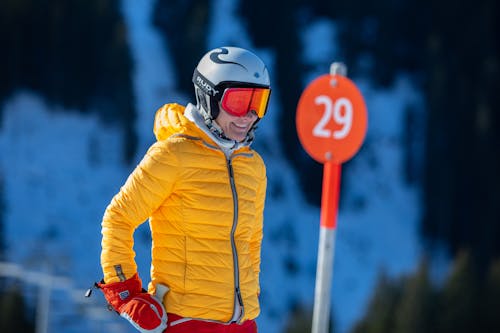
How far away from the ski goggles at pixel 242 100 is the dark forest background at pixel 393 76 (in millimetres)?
19820

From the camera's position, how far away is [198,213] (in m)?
2.81

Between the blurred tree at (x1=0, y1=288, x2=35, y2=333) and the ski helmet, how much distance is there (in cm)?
1372

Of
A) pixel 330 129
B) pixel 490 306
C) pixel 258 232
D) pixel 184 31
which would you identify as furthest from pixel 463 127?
pixel 258 232

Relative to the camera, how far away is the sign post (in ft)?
15.6

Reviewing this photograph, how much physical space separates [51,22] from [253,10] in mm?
9358

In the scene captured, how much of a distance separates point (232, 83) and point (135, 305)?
0.73 meters

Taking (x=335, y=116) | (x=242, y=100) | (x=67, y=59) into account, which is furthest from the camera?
(x=67, y=59)

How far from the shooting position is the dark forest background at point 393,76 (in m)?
23.9

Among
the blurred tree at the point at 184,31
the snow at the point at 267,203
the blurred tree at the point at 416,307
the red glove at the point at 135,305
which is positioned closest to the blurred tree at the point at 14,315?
the snow at the point at 267,203

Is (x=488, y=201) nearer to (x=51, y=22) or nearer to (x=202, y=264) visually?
(x=51, y=22)

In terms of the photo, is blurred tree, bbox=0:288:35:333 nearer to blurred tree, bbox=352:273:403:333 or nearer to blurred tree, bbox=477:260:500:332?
blurred tree, bbox=352:273:403:333

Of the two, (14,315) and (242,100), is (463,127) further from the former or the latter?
(242,100)

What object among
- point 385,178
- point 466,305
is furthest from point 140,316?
point 385,178

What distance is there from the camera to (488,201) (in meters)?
36.8
